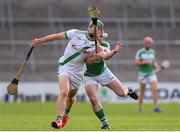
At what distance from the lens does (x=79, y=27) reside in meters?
38.9

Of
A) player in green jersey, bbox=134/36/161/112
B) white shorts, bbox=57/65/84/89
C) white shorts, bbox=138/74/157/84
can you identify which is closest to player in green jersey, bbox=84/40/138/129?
white shorts, bbox=57/65/84/89

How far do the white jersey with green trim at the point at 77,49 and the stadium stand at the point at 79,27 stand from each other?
64.2 feet

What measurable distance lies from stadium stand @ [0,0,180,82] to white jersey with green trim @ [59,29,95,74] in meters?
19.6

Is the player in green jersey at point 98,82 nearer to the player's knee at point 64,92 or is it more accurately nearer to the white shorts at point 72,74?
the white shorts at point 72,74

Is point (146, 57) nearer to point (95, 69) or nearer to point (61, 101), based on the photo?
point (95, 69)

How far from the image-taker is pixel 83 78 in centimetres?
1512

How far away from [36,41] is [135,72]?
70.2 feet

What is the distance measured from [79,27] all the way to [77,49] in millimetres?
24491

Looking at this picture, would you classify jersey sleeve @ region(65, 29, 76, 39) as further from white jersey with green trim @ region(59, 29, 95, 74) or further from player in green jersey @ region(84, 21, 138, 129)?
player in green jersey @ region(84, 21, 138, 129)

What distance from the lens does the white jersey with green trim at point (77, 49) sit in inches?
568

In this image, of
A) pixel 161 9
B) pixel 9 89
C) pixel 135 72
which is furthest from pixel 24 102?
pixel 9 89

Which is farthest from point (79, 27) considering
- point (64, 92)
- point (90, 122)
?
point (64, 92)

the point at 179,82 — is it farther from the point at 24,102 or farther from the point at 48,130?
the point at 48,130

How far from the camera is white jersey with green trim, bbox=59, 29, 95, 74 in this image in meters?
14.4
